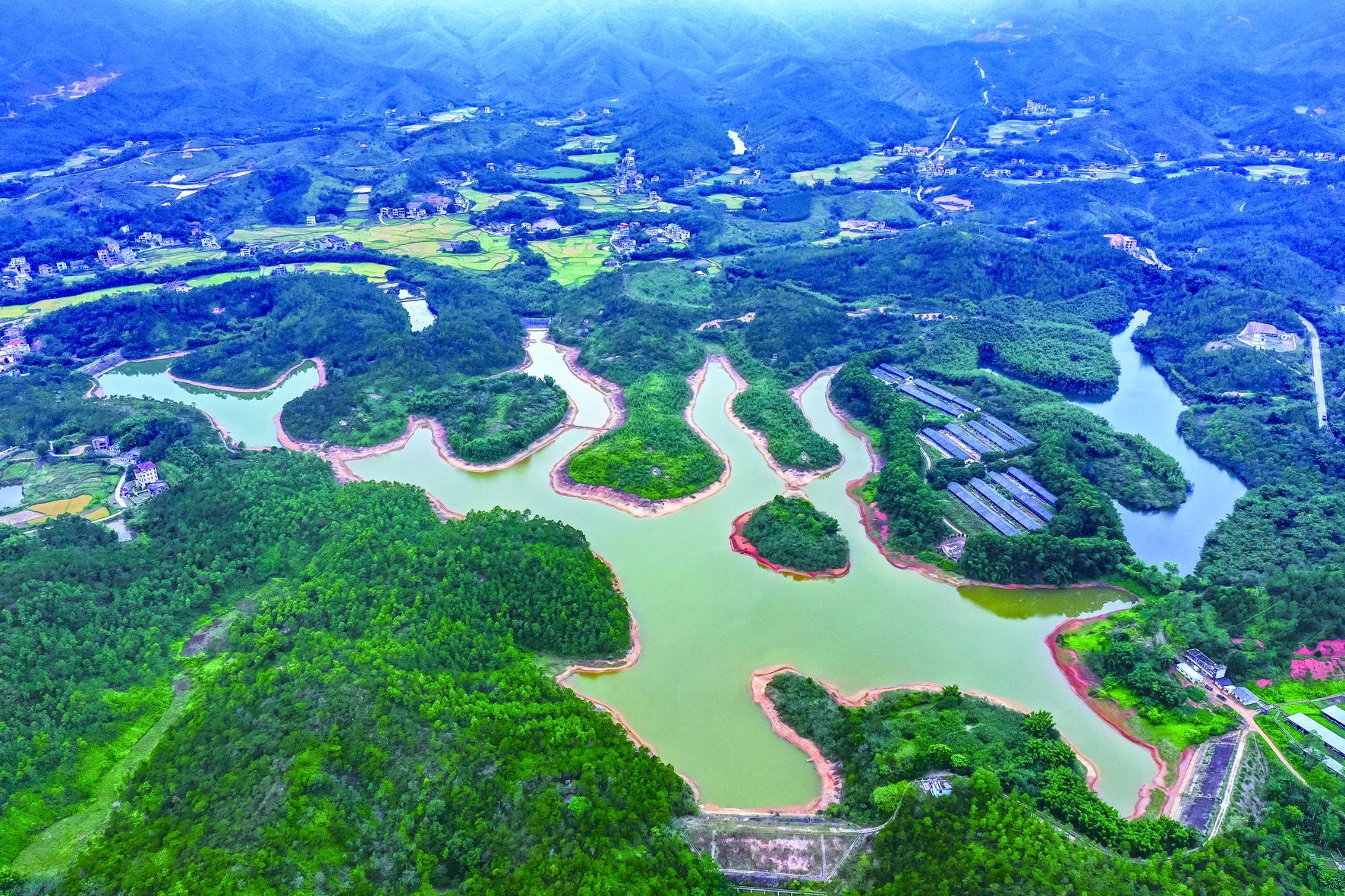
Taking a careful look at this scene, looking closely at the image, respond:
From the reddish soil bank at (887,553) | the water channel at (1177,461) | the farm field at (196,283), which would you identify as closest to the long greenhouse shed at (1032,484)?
the water channel at (1177,461)

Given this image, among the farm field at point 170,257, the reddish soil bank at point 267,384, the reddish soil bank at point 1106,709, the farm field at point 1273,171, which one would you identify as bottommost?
the farm field at point 170,257

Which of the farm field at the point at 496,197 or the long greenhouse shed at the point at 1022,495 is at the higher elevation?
the long greenhouse shed at the point at 1022,495

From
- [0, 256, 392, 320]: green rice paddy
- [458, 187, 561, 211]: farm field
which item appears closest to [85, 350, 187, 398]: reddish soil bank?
[0, 256, 392, 320]: green rice paddy

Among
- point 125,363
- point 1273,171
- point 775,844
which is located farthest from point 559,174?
point 775,844

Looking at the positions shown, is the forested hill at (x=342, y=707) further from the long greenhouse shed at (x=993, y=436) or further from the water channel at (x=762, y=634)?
the long greenhouse shed at (x=993, y=436)

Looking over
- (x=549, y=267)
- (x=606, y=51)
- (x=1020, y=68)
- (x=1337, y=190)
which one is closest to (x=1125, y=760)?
(x=549, y=267)

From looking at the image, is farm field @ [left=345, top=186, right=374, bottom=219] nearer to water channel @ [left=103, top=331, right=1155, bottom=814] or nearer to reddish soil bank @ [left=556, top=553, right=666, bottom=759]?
water channel @ [left=103, top=331, right=1155, bottom=814]

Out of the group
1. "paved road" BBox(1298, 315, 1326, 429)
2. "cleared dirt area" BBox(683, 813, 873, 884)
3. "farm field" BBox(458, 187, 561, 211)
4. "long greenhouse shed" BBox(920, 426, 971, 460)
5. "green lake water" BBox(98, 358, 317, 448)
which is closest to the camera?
"cleared dirt area" BBox(683, 813, 873, 884)

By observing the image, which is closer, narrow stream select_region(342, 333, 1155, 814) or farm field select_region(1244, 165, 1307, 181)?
narrow stream select_region(342, 333, 1155, 814)
